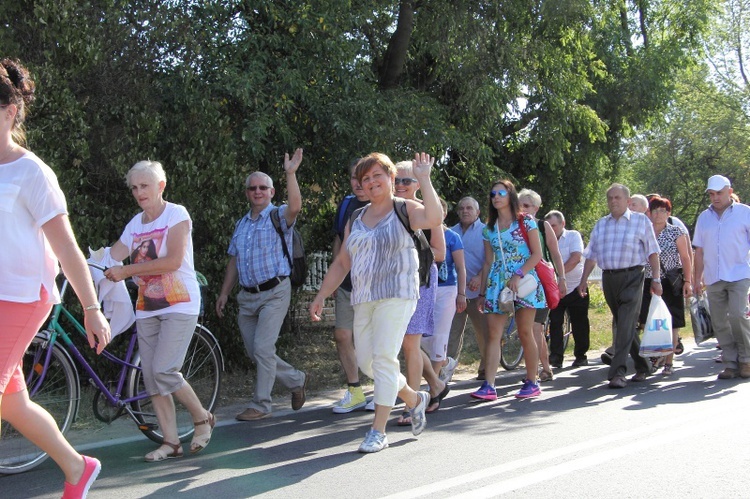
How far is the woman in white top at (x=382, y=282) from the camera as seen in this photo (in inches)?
227

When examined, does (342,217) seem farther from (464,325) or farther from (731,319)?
(731,319)

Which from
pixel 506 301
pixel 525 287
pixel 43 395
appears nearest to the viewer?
pixel 43 395

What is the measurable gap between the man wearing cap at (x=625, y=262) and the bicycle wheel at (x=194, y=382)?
159 inches

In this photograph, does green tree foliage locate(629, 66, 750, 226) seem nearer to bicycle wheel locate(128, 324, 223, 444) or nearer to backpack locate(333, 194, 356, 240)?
backpack locate(333, 194, 356, 240)

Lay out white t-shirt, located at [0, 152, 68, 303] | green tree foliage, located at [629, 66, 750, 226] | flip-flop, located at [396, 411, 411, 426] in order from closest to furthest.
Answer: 1. white t-shirt, located at [0, 152, 68, 303]
2. flip-flop, located at [396, 411, 411, 426]
3. green tree foliage, located at [629, 66, 750, 226]

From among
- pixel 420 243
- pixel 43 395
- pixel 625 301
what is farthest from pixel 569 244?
pixel 43 395

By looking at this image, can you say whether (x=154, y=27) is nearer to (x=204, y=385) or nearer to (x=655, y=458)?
(x=204, y=385)

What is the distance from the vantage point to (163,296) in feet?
18.9

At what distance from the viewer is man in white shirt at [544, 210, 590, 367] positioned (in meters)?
10.3

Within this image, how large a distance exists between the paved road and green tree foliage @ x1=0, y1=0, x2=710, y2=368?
2.49 metres

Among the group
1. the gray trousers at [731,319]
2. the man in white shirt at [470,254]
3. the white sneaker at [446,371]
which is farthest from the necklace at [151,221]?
the gray trousers at [731,319]

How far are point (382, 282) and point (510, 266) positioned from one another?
2.62m

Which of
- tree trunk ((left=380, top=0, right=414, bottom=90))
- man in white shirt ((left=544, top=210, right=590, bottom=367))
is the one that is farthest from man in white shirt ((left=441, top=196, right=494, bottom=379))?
tree trunk ((left=380, top=0, right=414, bottom=90))

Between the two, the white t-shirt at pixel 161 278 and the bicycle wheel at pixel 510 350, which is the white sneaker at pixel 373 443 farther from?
the bicycle wheel at pixel 510 350
